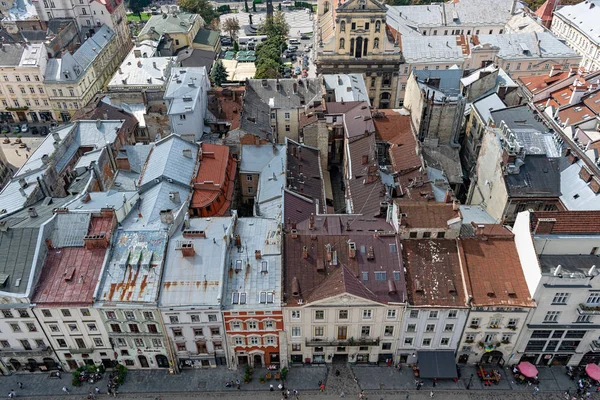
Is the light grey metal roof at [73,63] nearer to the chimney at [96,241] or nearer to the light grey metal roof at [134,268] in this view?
the chimney at [96,241]

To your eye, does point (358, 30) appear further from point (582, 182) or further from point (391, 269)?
point (391, 269)

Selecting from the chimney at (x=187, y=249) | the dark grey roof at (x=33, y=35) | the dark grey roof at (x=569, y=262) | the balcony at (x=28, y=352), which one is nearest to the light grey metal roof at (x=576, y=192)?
the dark grey roof at (x=569, y=262)

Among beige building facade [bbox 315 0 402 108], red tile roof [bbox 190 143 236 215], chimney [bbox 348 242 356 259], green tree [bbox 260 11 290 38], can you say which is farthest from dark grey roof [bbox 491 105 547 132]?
green tree [bbox 260 11 290 38]

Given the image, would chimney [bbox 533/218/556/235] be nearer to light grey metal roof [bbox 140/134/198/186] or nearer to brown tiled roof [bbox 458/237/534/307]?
brown tiled roof [bbox 458/237/534/307]

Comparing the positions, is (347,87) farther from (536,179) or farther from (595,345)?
(595,345)

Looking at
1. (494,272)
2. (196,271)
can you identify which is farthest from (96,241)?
(494,272)

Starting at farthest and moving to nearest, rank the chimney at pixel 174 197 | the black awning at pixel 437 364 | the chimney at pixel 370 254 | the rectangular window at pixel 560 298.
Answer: the chimney at pixel 174 197 < the black awning at pixel 437 364 < the chimney at pixel 370 254 < the rectangular window at pixel 560 298
